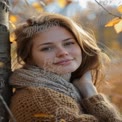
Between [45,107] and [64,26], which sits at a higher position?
[64,26]

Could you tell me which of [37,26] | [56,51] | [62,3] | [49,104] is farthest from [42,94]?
[62,3]

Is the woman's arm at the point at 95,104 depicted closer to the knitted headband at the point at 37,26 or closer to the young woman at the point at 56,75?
the young woman at the point at 56,75

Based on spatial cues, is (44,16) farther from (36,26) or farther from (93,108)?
(93,108)

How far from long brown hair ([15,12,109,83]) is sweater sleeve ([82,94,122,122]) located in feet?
0.59

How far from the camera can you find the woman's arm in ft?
5.83

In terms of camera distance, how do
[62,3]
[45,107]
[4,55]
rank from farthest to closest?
[62,3] < [4,55] < [45,107]

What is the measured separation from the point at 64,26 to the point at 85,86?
26cm

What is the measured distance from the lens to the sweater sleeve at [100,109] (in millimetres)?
1775

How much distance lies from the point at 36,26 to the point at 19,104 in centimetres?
34

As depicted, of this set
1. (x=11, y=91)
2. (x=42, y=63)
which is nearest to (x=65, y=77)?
(x=42, y=63)

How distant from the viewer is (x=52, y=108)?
1.72 meters

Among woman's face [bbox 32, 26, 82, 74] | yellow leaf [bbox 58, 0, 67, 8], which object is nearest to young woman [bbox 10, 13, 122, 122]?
woman's face [bbox 32, 26, 82, 74]

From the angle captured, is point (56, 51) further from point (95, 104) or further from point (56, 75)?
point (95, 104)

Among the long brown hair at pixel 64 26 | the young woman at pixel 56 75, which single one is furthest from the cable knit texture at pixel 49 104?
the long brown hair at pixel 64 26
